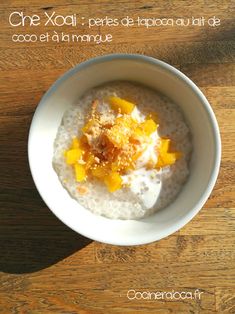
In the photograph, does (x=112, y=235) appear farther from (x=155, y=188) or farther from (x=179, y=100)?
(x=179, y=100)

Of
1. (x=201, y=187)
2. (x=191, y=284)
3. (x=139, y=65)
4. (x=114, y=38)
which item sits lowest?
(x=191, y=284)

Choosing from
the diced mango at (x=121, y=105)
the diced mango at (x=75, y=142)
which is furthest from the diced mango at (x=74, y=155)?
the diced mango at (x=121, y=105)

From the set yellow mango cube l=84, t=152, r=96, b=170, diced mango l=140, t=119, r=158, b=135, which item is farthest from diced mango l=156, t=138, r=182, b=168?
yellow mango cube l=84, t=152, r=96, b=170

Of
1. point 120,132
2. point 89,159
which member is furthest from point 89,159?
point 120,132

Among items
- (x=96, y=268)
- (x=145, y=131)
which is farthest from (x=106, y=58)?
(x=96, y=268)

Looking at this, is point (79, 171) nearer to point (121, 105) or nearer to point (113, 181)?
point (113, 181)

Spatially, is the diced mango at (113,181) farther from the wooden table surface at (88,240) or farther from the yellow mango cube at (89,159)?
the wooden table surface at (88,240)

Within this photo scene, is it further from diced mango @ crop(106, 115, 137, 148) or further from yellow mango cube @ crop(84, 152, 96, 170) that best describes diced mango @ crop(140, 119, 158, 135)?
yellow mango cube @ crop(84, 152, 96, 170)
